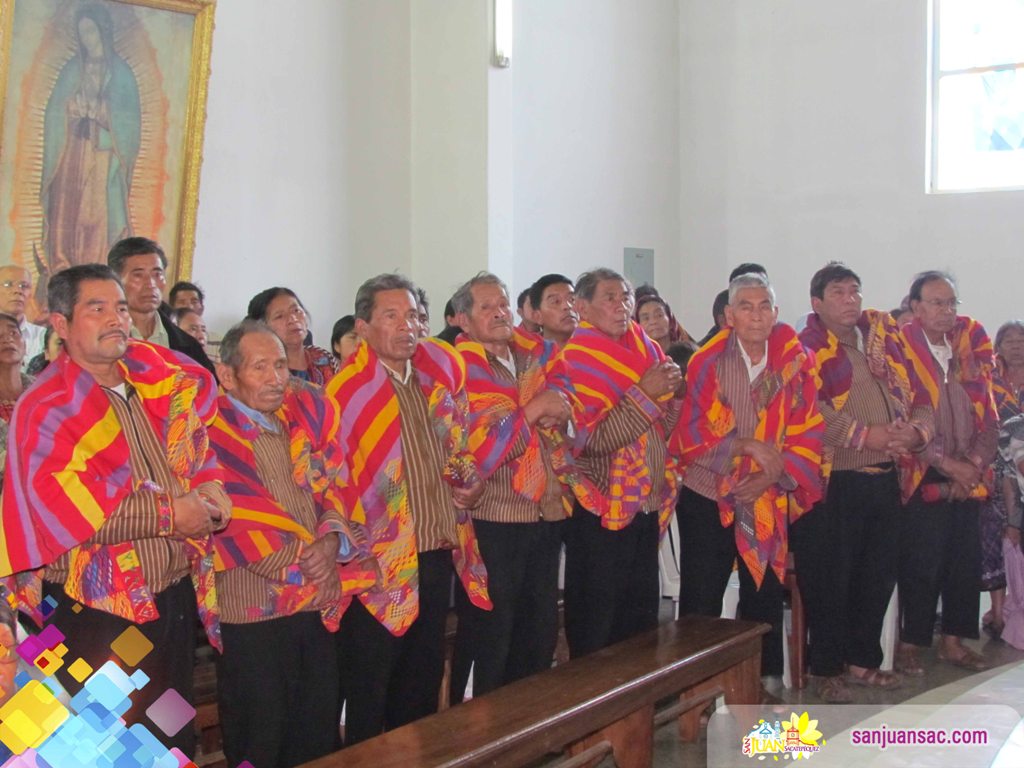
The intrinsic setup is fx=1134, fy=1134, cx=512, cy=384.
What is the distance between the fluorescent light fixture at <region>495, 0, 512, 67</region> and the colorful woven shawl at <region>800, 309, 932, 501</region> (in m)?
2.65

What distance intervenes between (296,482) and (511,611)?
89 centimetres

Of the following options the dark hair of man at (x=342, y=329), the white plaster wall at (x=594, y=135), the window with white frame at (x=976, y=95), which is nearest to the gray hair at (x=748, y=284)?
the dark hair of man at (x=342, y=329)

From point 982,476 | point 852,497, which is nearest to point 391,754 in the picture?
point 852,497

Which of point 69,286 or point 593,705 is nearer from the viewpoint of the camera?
point 69,286

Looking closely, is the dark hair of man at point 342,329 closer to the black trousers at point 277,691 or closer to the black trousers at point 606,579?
the black trousers at point 606,579

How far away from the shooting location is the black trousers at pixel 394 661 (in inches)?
121

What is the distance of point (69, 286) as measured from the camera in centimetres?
257

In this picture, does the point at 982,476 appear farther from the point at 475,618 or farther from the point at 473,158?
the point at 473,158

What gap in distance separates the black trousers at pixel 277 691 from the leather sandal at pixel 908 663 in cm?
266

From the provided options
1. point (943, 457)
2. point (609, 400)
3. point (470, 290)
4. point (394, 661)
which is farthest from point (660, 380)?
point (943, 457)

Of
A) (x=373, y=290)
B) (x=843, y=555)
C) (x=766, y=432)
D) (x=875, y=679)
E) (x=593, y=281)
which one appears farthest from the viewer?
(x=875, y=679)

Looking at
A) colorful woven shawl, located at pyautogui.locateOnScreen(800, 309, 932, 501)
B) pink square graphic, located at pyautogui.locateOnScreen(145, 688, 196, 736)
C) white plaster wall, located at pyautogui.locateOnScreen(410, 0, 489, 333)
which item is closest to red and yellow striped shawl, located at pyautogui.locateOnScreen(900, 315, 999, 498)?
colorful woven shawl, located at pyautogui.locateOnScreen(800, 309, 932, 501)

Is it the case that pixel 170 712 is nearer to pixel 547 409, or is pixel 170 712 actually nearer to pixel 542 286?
pixel 547 409

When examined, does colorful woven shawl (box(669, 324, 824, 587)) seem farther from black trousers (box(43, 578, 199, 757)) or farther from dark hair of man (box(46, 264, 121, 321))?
dark hair of man (box(46, 264, 121, 321))
